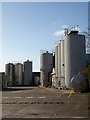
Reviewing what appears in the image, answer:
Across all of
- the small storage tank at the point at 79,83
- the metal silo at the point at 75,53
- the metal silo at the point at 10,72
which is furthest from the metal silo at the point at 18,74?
the small storage tank at the point at 79,83

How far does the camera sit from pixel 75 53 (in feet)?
173

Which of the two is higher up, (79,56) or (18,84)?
(79,56)

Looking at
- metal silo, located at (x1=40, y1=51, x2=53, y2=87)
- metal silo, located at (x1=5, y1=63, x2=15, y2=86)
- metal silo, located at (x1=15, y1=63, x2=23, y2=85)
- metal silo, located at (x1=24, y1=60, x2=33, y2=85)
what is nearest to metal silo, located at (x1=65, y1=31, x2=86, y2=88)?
metal silo, located at (x1=40, y1=51, x2=53, y2=87)

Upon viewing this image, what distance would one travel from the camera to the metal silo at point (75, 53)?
52781 millimetres

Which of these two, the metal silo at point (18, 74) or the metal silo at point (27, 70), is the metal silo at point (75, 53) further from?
the metal silo at point (18, 74)

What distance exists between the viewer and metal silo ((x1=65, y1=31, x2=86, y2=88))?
5278 centimetres

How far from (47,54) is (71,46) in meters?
35.9

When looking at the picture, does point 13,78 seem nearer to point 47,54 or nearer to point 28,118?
point 47,54

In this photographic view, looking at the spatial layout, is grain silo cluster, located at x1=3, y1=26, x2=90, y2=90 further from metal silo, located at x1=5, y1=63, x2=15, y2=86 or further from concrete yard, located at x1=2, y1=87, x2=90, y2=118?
metal silo, located at x1=5, y1=63, x2=15, y2=86

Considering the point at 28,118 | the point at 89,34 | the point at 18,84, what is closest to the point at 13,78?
the point at 18,84

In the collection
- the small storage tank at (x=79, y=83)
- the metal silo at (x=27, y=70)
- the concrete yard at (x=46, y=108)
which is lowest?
the concrete yard at (x=46, y=108)

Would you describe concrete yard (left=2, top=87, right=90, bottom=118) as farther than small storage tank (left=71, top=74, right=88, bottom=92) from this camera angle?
No

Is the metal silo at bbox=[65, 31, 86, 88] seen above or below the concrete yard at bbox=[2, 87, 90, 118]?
above

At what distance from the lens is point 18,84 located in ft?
371
